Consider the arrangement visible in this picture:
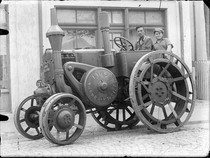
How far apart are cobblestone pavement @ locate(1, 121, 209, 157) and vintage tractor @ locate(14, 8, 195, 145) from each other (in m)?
0.22

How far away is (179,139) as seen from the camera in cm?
496

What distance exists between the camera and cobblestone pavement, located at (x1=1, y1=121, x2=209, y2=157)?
4.17m

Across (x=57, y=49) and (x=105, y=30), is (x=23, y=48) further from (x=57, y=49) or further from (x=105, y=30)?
(x=57, y=49)

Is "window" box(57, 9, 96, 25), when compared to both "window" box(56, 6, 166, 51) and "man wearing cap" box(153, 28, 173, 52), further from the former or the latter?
"man wearing cap" box(153, 28, 173, 52)

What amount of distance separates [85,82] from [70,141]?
0.94 meters

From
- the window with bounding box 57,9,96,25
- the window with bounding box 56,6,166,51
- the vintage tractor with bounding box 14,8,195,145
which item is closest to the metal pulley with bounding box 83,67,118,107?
the vintage tractor with bounding box 14,8,195,145

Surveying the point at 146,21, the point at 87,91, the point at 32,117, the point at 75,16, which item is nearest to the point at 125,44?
the point at 87,91

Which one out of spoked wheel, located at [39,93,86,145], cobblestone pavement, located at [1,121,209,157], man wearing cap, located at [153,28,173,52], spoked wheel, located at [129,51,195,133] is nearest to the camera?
cobblestone pavement, located at [1,121,209,157]

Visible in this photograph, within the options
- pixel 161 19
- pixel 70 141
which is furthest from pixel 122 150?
pixel 161 19

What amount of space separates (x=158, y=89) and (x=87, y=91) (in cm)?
129

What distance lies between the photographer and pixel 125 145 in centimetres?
464

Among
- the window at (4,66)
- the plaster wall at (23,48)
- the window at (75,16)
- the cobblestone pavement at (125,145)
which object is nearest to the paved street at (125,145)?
the cobblestone pavement at (125,145)

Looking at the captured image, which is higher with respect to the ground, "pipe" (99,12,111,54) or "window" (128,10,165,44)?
"window" (128,10,165,44)

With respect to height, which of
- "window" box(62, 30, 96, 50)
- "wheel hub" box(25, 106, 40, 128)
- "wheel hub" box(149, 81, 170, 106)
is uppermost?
"window" box(62, 30, 96, 50)
